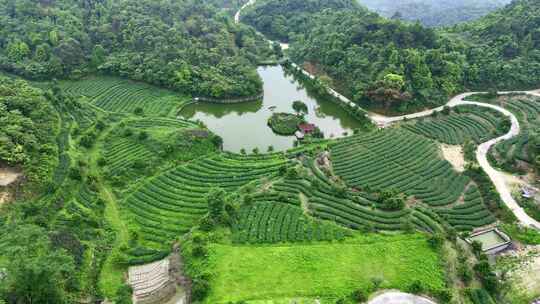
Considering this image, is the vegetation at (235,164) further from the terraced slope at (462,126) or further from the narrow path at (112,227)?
the terraced slope at (462,126)

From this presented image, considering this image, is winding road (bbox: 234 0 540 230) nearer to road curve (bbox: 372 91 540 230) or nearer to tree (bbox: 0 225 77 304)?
road curve (bbox: 372 91 540 230)

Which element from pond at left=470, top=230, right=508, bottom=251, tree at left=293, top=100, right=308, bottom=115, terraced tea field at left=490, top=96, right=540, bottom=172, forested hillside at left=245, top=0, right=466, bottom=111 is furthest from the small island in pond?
pond at left=470, top=230, right=508, bottom=251

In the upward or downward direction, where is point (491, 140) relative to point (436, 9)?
downward

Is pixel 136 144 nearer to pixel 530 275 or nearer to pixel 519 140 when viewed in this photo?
pixel 530 275

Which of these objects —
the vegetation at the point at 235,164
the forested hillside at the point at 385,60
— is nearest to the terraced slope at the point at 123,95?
the vegetation at the point at 235,164

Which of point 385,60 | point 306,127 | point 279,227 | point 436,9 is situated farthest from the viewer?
point 436,9

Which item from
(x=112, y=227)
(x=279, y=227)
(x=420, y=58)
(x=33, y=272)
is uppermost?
(x=420, y=58)

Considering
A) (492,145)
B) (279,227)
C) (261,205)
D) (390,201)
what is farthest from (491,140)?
(261,205)
